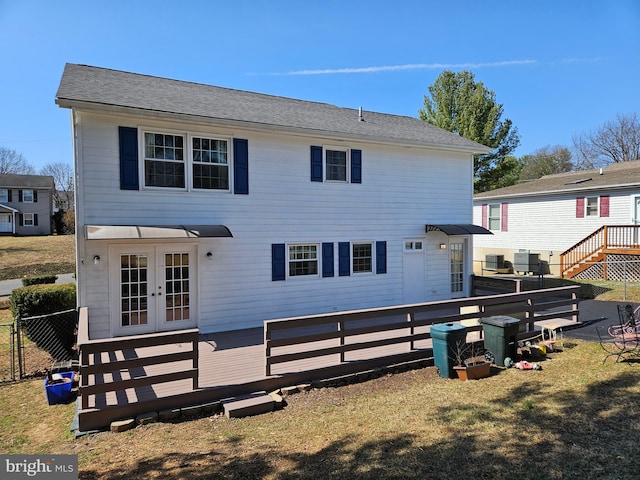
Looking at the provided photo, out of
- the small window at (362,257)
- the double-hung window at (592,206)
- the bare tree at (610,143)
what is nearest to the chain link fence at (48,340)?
the small window at (362,257)

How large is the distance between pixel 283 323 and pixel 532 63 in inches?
885

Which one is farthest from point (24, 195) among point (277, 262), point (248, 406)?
point (248, 406)

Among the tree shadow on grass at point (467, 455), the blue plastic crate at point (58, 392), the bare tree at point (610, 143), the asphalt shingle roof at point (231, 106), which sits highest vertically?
the bare tree at point (610, 143)

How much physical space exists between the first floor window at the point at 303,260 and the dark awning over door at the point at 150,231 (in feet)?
7.48

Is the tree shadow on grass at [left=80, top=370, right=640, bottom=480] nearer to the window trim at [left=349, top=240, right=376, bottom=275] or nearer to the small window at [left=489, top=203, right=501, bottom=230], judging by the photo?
the window trim at [left=349, top=240, right=376, bottom=275]

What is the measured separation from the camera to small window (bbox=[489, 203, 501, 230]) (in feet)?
81.4

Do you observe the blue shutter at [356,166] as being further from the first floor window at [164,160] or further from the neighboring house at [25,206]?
the neighboring house at [25,206]

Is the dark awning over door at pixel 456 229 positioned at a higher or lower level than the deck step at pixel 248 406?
higher

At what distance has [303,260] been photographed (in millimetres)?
11078

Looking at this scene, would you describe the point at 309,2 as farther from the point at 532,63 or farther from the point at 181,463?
the point at 532,63

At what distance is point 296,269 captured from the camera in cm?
1097

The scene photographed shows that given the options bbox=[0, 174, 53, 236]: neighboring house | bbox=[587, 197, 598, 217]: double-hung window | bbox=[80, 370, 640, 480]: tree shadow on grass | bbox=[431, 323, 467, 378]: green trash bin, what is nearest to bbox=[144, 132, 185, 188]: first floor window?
bbox=[80, 370, 640, 480]: tree shadow on grass

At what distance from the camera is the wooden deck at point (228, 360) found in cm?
524

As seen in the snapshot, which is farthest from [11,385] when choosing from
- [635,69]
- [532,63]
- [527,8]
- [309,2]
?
[635,69]
